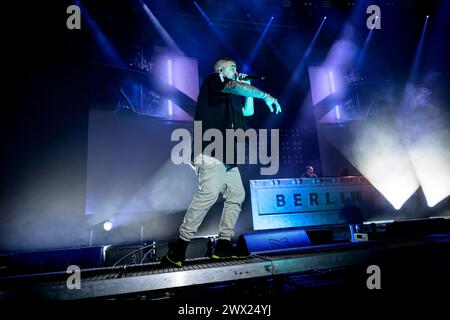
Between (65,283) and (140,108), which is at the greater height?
(140,108)

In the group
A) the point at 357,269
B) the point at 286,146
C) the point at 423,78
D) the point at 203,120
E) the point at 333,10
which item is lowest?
the point at 357,269

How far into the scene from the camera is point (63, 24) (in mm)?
5258

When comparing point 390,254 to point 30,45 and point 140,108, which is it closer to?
point 140,108

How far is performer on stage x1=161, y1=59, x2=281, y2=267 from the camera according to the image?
2.47m

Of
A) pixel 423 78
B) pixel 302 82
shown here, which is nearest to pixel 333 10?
pixel 302 82

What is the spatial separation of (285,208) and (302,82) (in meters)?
4.84

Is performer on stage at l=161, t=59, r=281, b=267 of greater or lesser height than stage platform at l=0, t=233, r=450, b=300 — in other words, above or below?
above

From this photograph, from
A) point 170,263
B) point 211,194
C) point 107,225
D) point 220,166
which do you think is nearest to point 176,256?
point 170,263

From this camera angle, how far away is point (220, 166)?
2.59 metres

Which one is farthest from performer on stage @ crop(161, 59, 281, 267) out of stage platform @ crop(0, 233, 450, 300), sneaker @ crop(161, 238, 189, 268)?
stage platform @ crop(0, 233, 450, 300)

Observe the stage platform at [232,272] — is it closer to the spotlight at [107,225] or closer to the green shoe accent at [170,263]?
the green shoe accent at [170,263]

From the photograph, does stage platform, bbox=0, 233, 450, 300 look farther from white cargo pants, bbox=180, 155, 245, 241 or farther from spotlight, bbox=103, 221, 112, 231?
spotlight, bbox=103, 221, 112, 231

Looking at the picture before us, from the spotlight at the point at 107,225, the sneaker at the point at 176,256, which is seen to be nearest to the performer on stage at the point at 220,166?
the sneaker at the point at 176,256

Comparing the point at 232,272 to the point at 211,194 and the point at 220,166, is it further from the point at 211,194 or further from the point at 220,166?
the point at 220,166
